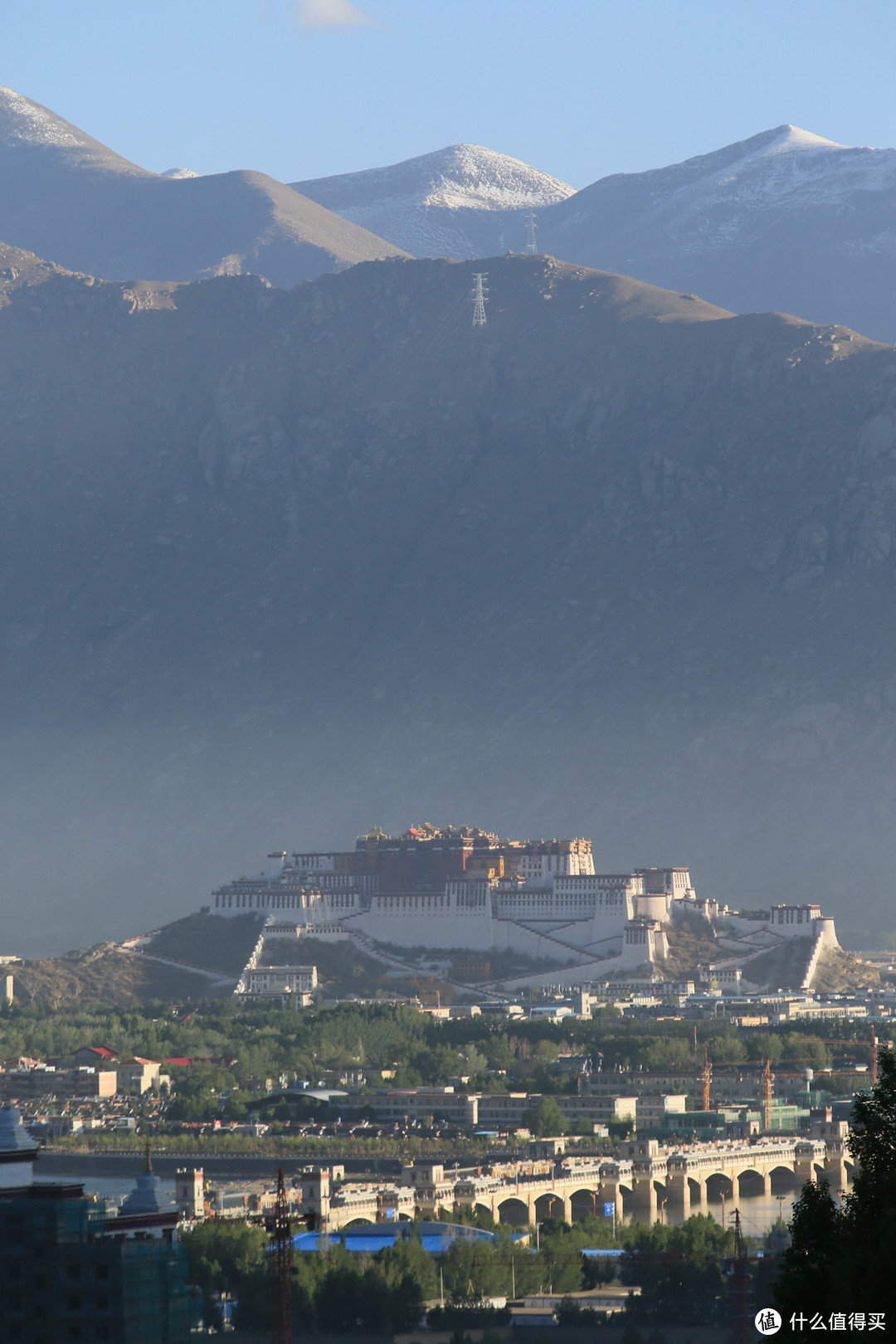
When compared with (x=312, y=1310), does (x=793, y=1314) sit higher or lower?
higher

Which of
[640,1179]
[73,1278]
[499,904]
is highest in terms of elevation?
[499,904]

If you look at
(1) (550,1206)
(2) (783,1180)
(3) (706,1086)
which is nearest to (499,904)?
(3) (706,1086)

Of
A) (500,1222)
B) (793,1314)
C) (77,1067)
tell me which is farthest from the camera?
(77,1067)

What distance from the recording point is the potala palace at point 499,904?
17388 centimetres

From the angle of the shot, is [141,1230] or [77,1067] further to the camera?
[77,1067]

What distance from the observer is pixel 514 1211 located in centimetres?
9031

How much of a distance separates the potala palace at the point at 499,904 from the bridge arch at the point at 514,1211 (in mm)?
79161

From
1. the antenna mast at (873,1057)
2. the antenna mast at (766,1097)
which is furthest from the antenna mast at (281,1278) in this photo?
the antenna mast at (873,1057)

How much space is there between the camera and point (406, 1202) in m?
86.3

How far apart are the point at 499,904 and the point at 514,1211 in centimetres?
8797

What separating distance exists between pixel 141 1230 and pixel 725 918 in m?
126

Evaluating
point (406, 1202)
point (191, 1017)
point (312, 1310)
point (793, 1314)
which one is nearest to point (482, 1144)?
point (406, 1202)

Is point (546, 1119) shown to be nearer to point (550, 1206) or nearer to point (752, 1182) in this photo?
point (752, 1182)

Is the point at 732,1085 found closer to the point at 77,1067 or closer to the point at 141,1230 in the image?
the point at 77,1067
